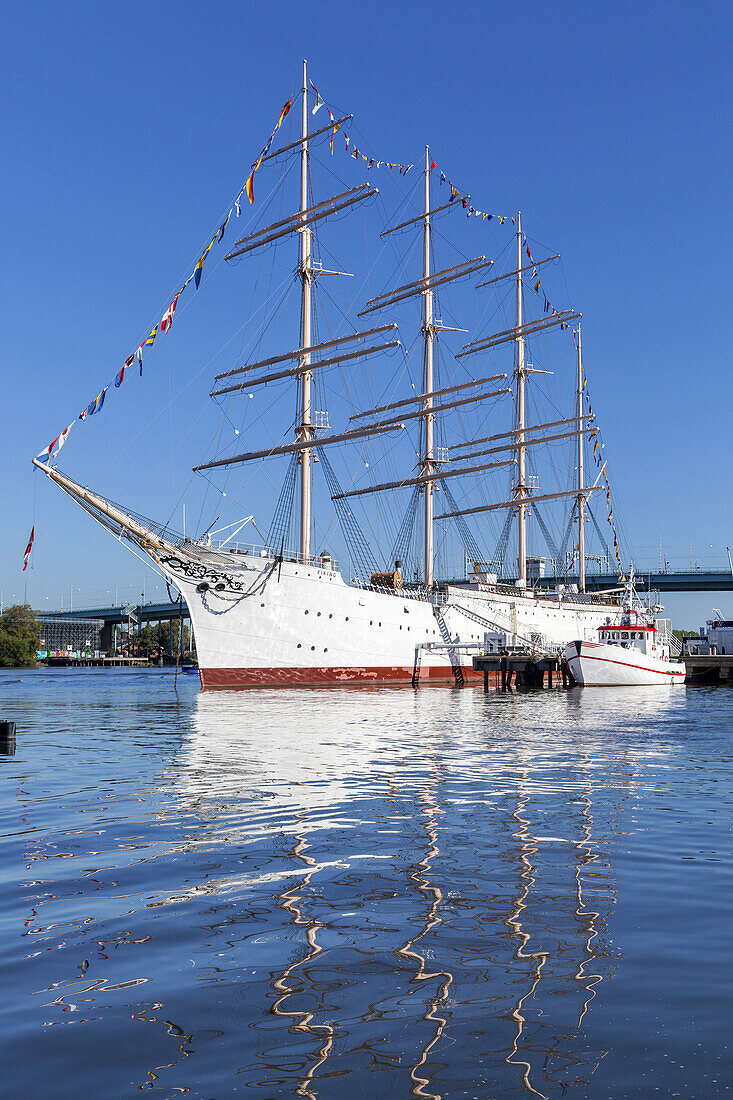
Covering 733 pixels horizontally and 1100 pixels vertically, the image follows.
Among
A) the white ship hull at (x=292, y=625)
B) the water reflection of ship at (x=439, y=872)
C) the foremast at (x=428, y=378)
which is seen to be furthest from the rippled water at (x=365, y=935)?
the foremast at (x=428, y=378)

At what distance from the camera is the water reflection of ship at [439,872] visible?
4672 millimetres

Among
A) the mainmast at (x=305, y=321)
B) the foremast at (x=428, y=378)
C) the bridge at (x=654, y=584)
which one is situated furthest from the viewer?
the bridge at (x=654, y=584)

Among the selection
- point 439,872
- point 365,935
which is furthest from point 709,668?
point 365,935

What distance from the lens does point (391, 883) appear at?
7816 millimetres

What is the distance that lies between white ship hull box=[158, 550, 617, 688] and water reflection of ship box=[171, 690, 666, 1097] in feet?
75.7

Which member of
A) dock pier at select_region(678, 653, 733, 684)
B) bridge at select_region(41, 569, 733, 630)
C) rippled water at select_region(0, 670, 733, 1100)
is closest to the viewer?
rippled water at select_region(0, 670, 733, 1100)

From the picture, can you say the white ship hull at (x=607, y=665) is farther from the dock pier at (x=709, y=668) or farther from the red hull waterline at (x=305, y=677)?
the dock pier at (x=709, y=668)

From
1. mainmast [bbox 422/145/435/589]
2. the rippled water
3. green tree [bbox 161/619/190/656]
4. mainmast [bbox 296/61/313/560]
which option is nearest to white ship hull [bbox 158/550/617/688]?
mainmast [bbox 296/61/313/560]

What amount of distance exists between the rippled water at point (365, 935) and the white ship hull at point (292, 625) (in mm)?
29902

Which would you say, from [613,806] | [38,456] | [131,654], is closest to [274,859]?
[613,806]

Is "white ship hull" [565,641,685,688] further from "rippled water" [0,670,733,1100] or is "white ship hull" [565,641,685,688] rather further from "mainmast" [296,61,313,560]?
"rippled water" [0,670,733,1100]

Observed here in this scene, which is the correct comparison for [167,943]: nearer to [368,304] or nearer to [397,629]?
[397,629]

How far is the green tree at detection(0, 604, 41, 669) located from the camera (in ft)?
428

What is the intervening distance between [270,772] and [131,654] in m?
179
